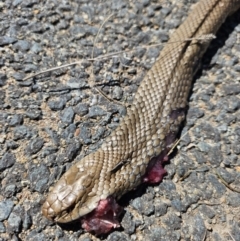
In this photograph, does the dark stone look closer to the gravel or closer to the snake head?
the gravel

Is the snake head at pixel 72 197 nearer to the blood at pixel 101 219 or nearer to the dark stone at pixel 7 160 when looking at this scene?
the blood at pixel 101 219

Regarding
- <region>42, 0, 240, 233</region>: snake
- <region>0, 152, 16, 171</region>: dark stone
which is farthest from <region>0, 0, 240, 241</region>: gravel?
<region>42, 0, 240, 233</region>: snake

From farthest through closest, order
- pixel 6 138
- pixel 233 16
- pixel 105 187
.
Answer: pixel 233 16, pixel 6 138, pixel 105 187

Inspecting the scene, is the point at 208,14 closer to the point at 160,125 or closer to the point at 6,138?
the point at 160,125

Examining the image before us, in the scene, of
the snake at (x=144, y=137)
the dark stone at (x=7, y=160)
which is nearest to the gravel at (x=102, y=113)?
the dark stone at (x=7, y=160)

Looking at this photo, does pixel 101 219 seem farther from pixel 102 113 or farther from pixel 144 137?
pixel 102 113

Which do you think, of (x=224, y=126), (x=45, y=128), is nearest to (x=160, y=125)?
(x=224, y=126)
